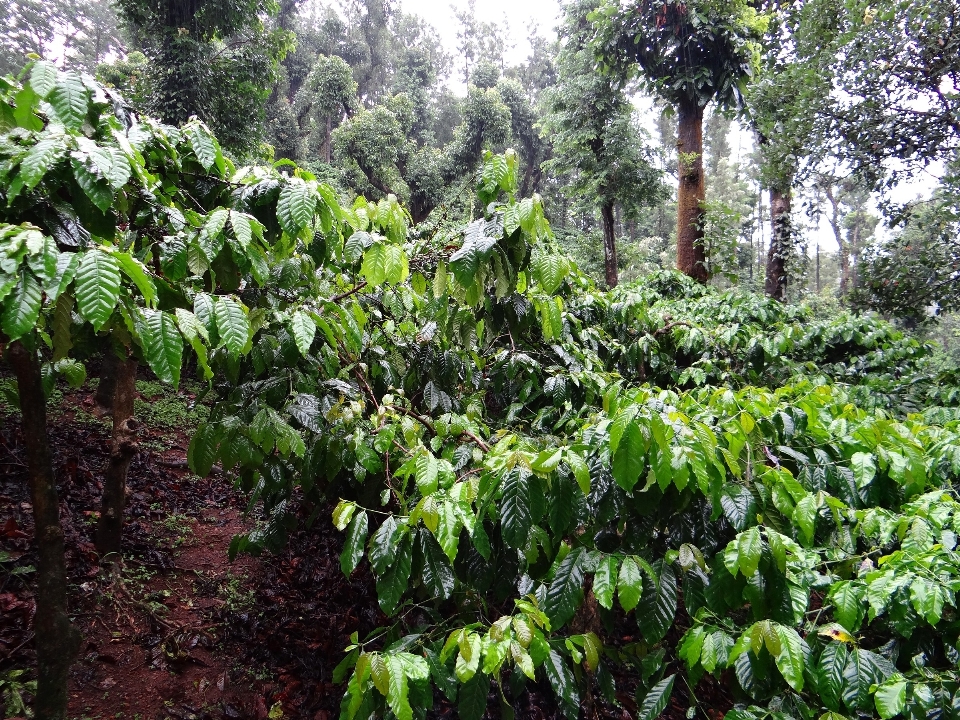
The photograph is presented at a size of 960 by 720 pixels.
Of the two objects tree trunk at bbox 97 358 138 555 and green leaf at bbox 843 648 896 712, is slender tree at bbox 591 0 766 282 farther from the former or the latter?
green leaf at bbox 843 648 896 712

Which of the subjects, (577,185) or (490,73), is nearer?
(577,185)

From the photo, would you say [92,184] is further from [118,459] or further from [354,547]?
[118,459]

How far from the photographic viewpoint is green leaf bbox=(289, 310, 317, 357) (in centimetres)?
192

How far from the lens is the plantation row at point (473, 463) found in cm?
130

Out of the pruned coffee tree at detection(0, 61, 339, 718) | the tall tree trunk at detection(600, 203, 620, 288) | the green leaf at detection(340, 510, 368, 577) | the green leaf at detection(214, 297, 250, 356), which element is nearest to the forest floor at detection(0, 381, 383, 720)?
the pruned coffee tree at detection(0, 61, 339, 718)

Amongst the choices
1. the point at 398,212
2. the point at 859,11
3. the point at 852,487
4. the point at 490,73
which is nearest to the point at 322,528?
the point at 398,212

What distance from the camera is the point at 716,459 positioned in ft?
4.58

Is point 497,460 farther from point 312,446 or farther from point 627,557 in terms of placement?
point 312,446

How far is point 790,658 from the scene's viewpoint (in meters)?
1.18

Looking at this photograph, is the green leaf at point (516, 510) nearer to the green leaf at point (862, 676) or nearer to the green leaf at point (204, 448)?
the green leaf at point (862, 676)

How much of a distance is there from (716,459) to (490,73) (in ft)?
61.4

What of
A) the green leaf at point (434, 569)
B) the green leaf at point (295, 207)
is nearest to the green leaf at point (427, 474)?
the green leaf at point (434, 569)

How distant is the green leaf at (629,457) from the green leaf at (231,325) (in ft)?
3.49

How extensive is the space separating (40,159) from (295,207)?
2.31ft
